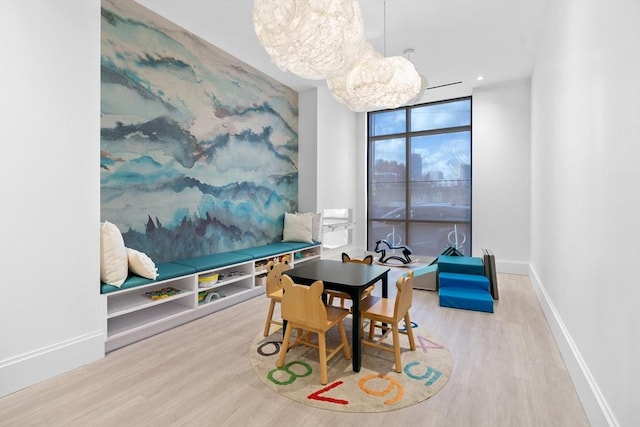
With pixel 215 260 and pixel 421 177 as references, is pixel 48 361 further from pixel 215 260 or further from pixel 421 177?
pixel 421 177

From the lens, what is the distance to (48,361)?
2.16 metres

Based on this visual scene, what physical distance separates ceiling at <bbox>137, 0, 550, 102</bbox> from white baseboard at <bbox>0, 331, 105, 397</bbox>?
3.30 meters

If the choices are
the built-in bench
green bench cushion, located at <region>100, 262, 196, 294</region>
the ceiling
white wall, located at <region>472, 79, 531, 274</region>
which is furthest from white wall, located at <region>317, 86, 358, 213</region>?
green bench cushion, located at <region>100, 262, 196, 294</region>

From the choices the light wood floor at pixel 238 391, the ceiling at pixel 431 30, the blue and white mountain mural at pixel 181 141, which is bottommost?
the light wood floor at pixel 238 391

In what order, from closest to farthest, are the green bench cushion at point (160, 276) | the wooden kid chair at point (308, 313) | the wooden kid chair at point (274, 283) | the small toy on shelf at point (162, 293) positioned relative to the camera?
the wooden kid chair at point (308, 313) → the green bench cushion at point (160, 276) → the wooden kid chair at point (274, 283) → the small toy on shelf at point (162, 293)

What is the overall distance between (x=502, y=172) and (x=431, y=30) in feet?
9.79

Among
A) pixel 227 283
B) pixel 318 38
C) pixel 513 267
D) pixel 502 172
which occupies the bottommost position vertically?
pixel 513 267

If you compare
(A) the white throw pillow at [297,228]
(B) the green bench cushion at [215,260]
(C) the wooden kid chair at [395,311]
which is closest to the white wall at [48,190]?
(B) the green bench cushion at [215,260]

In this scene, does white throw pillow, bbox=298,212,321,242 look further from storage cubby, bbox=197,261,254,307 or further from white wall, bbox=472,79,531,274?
white wall, bbox=472,79,531,274

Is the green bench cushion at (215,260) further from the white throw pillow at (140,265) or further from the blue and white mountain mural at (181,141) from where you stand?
the white throw pillow at (140,265)

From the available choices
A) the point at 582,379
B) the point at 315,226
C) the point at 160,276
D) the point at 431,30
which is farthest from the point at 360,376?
the point at 431,30

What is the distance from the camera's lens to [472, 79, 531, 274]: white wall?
5.31m

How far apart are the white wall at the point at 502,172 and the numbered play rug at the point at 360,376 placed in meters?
3.58

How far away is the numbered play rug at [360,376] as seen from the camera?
6.31 feet
